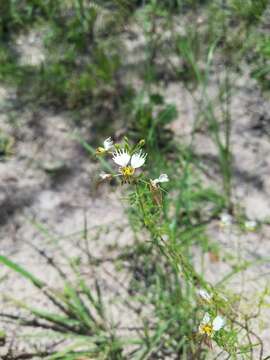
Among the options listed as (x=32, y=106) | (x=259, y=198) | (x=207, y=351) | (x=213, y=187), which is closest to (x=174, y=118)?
(x=213, y=187)

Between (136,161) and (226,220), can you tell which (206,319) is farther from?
(226,220)

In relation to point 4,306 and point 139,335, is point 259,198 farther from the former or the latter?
point 4,306

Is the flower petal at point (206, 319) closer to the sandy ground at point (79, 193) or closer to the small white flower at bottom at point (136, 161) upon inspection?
the small white flower at bottom at point (136, 161)

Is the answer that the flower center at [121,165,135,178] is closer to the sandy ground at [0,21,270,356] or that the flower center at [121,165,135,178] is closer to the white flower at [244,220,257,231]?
the sandy ground at [0,21,270,356]

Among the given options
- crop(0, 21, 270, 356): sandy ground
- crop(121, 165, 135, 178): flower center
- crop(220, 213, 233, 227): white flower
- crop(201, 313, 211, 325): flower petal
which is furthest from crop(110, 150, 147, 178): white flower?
crop(220, 213, 233, 227): white flower

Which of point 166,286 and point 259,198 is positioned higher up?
point 259,198
